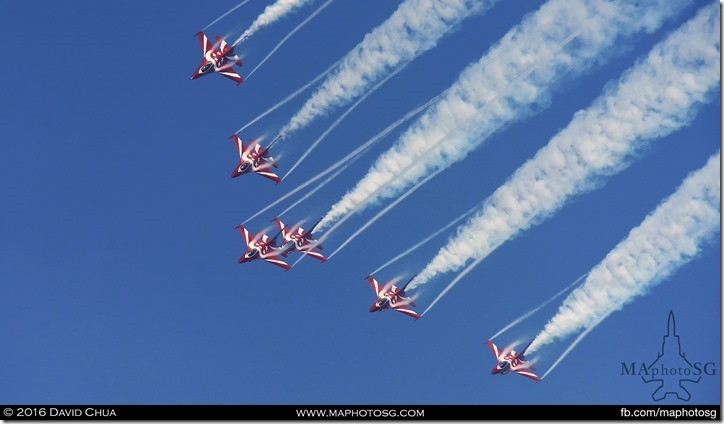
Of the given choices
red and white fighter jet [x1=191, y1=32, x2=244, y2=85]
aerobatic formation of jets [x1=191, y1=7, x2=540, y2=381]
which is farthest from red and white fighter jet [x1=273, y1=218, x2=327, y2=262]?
red and white fighter jet [x1=191, y1=32, x2=244, y2=85]

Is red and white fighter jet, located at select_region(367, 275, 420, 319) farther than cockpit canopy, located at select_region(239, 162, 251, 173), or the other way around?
cockpit canopy, located at select_region(239, 162, 251, 173)

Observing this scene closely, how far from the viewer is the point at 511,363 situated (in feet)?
150

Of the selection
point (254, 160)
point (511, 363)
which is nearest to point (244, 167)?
point (254, 160)

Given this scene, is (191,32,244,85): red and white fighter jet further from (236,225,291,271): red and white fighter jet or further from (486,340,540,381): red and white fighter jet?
(486,340,540,381): red and white fighter jet

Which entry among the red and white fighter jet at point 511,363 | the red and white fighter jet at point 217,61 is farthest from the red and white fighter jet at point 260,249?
the red and white fighter jet at point 511,363

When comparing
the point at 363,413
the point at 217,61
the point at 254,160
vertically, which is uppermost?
the point at 217,61

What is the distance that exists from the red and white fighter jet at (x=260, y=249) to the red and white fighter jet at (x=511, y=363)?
30.8 ft

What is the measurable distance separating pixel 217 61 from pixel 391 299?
11.9 meters

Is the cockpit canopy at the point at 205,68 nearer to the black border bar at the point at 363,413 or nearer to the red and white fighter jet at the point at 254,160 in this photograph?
the red and white fighter jet at the point at 254,160

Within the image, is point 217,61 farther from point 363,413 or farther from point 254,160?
point 363,413

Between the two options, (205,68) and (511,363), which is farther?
(205,68)

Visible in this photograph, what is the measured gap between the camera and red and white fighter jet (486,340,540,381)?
148 feet

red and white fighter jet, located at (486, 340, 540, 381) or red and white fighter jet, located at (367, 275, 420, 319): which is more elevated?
red and white fighter jet, located at (367, 275, 420, 319)

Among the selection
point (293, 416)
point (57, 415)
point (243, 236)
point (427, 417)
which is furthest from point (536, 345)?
point (57, 415)
